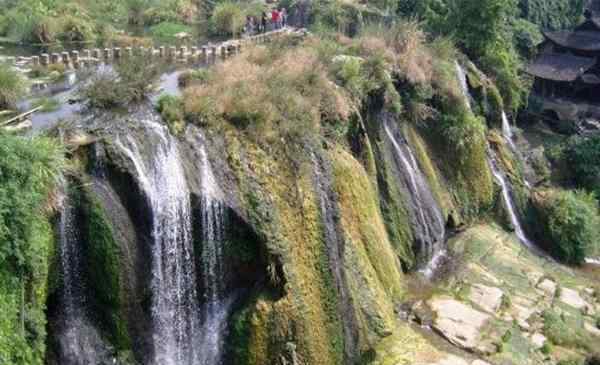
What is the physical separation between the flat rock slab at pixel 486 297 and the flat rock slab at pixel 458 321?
1.65 ft

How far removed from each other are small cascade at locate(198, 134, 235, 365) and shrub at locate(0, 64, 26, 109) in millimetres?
6158

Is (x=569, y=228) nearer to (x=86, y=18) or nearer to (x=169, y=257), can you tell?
(x=169, y=257)

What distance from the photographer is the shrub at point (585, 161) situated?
28.5m

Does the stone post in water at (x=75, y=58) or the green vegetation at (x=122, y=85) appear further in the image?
the stone post in water at (x=75, y=58)

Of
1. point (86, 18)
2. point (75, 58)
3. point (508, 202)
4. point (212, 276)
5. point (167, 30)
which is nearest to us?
point (212, 276)

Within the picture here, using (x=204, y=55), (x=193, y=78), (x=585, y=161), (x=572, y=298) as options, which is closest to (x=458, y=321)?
(x=572, y=298)

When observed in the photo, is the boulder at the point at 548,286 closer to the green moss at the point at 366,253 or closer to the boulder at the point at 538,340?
the boulder at the point at 538,340

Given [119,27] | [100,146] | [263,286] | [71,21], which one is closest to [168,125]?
[100,146]

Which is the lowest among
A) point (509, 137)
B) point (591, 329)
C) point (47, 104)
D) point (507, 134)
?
point (591, 329)

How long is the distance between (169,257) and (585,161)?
2383cm

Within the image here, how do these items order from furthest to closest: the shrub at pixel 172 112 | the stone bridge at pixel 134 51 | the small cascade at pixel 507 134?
the small cascade at pixel 507 134 < the stone bridge at pixel 134 51 < the shrub at pixel 172 112

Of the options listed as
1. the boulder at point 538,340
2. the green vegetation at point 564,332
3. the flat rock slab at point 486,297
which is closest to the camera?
the boulder at point 538,340

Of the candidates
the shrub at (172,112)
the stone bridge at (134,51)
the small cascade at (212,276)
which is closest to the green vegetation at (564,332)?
the small cascade at (212,276)

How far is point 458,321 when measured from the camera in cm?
1628
